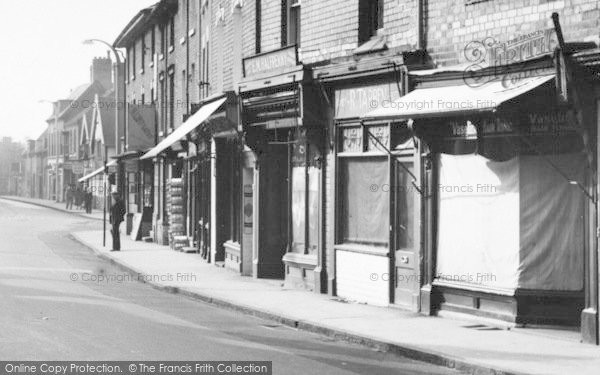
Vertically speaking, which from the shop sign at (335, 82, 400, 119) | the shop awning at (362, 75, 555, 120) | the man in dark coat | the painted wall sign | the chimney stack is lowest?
the man in dark coat

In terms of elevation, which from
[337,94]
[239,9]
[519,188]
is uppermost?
[239,9]

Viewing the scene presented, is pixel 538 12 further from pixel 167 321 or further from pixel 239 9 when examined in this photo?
pixel 239 9

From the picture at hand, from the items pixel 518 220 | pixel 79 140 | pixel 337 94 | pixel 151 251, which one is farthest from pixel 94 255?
pixel 79 140

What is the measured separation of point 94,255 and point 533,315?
1811 cm

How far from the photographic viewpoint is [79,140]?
80812 mm

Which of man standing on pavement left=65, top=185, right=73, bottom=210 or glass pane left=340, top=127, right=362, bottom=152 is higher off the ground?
glass pane left=340, top=127, right=362, bottom=152

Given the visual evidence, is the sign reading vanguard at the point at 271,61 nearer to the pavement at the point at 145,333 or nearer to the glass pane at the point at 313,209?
the glass pane at the point at 313,209

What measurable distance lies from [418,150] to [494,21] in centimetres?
233

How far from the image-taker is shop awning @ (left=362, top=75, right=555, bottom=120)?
11.2 meters

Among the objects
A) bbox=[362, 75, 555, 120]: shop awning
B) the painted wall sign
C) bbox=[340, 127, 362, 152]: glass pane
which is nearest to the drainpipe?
bbox=[362, 75, 555, 120]: shop awning

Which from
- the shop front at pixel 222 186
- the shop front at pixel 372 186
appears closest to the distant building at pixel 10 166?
the shop front at pixel 222 186

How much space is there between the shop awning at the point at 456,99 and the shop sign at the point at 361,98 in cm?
103

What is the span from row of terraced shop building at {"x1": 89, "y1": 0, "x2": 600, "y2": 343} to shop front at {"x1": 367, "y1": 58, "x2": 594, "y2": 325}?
0.02m

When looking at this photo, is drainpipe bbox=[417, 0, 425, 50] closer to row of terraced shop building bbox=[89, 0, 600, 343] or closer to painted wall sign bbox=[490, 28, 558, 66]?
row of terraced shop building bbox=[89, 0, 600, 343]
